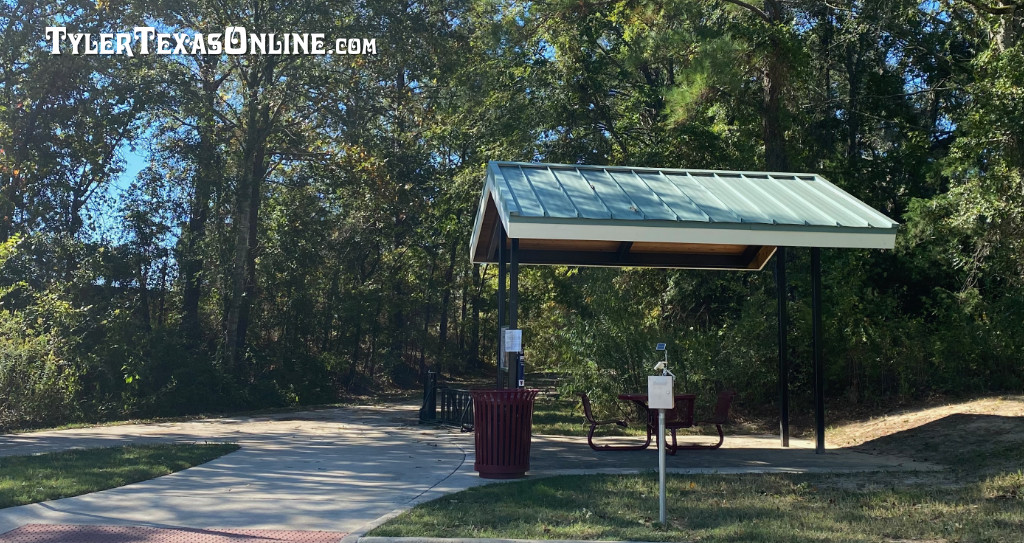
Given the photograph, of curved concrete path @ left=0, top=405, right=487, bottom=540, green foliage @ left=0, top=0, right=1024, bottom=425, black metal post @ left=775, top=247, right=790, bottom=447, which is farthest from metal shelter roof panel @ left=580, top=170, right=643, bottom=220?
green foliage @ left=0, top=0, right=1024, bottom=425

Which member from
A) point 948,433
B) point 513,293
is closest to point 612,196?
point 513,293

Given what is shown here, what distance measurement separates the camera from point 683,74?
17.7 metres

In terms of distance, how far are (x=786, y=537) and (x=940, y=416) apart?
8448 mm

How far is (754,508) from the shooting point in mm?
7559

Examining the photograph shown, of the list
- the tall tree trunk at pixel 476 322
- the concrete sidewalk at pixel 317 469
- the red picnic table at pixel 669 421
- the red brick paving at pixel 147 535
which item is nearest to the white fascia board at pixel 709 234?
the red picnic table at pixel 669 421

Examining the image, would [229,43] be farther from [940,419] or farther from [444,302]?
[940,419]

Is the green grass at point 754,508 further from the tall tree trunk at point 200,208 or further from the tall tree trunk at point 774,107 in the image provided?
the tall tree trunk at point 200,208

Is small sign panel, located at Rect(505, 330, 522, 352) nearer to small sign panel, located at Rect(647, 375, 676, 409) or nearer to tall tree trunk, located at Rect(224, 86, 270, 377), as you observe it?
small sign panel, located at Rect(647, 375, 676, 409)

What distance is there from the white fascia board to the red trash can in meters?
1.90

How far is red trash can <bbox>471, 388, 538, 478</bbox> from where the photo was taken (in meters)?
9.52

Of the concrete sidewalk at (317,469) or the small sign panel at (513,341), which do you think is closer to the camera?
the concrete sidewalk at (317,469)

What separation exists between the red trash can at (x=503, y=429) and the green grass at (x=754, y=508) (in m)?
0.47

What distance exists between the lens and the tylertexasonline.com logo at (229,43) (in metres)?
22.3

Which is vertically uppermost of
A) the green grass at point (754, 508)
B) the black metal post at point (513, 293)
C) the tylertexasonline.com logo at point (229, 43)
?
the tylertexasonline.com logo at point (229, 43)
